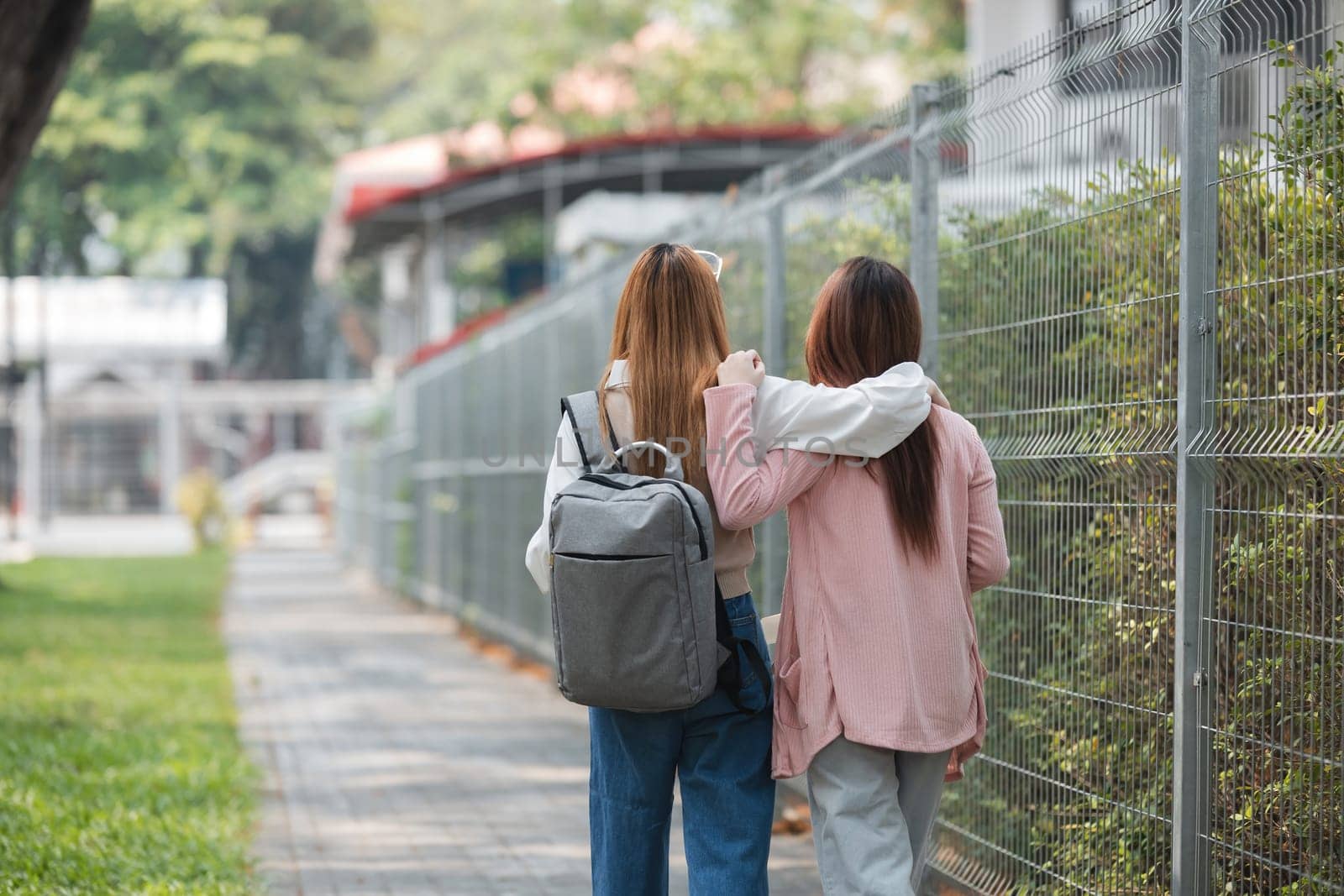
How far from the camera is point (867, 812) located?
3.52 m

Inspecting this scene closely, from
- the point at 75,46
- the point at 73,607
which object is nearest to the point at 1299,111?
the point at 75,46

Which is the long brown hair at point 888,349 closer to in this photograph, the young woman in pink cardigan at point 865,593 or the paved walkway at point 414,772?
the young woman in pink cardigan at point 865,593

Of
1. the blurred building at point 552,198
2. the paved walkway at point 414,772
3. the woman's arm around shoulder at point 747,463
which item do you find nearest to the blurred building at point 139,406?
the blurred building at point 552,198

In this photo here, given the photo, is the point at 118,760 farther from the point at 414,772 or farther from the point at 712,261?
the point at 712,261

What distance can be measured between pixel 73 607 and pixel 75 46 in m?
10.1

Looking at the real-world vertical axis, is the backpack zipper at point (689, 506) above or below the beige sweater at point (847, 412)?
below

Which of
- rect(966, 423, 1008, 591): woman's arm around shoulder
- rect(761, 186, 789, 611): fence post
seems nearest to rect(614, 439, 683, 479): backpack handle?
rect(966, 423, 1008, 591): woman's arm around shoulder

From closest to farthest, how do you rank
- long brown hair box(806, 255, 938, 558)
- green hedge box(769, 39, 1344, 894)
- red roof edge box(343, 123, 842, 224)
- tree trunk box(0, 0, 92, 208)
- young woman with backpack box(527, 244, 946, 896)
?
green hedge box(769, 39, 1344, 894)
long brown hair box(806, 255, 938, 558)
young woman with backpack box(527, 244, 946, 896)
tree trunk box(0, 0, 92, 208)
red roof edge box(343, 123, 842, 224)

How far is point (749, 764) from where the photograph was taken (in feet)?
12.1

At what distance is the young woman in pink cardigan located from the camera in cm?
348

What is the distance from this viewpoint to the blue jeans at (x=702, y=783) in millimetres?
3664

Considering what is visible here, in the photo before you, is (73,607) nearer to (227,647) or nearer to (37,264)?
(227,647)

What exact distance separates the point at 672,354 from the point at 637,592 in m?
0.53

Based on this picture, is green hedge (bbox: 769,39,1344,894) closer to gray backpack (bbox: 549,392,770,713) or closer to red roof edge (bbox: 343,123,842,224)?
gray backpack (bbox: 549,392,770,713)
